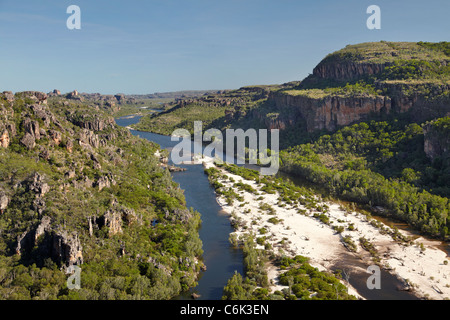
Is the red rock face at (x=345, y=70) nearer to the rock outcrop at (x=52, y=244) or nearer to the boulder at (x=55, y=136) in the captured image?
the boulder at (x=55, y=136)

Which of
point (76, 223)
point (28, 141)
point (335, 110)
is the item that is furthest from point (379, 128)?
point (28, 141)

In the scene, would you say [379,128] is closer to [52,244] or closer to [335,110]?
[335,110]

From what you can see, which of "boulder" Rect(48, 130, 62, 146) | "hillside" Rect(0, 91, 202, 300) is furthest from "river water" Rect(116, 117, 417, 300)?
"boulder" Rect(48, 130, 62, 146)

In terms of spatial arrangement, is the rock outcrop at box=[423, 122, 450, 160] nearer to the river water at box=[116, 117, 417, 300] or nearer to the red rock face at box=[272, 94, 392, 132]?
the red rock face at box=[272, 94, 392, 132]

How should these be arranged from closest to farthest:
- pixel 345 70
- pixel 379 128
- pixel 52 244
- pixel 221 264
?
pixel 52 244 → pixel 221 264 → pixel 379 128 → pixel 345 70

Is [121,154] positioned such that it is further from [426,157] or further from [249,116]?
[249,116]
